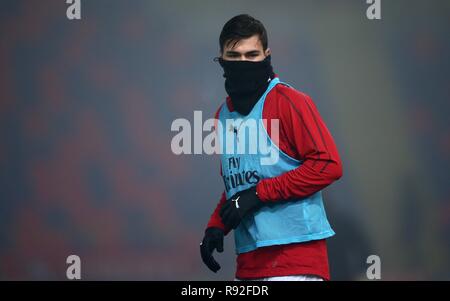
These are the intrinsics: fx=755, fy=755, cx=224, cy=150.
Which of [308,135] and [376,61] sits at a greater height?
[376,61]

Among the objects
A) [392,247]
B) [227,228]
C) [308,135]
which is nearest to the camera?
[308,135]

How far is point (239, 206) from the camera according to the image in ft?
8.50

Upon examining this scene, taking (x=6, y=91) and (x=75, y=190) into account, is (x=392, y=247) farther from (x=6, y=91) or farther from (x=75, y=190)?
(x=6, y=91)

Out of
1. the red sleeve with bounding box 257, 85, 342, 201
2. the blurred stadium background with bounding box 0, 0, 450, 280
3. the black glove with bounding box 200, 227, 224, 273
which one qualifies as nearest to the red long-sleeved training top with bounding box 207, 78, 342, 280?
the red sleeve with bounding box 257, 85, 342, 201

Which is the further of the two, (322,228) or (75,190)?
(75,190)

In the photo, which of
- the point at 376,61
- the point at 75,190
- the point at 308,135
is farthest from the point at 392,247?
the point at 308,135

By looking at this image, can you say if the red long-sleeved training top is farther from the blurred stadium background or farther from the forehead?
the blurred stadium background

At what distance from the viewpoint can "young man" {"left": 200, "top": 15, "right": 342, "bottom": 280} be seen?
2.53 meters

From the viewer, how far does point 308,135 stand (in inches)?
99.5

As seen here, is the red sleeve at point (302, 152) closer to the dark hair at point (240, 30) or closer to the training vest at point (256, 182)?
the training vest at point (256, 182)

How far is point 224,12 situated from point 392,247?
1798mm

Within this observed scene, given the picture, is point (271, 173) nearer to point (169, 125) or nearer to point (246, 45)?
point (246, 45)

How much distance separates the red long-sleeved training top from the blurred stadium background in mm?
2071

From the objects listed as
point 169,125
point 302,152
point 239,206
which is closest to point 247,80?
point 302,152
